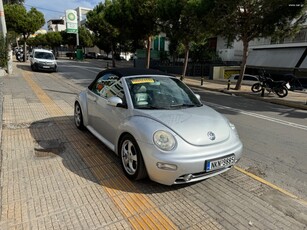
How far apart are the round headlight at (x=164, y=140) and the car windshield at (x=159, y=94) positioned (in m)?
0.74

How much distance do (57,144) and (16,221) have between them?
240 cm

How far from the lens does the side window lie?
431cm

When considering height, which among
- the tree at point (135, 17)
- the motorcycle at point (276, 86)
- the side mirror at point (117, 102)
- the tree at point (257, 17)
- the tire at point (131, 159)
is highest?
the tree at point (135, 17)

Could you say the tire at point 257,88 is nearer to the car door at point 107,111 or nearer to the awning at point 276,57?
the awning at point 276,57

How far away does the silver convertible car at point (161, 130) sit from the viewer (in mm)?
3162

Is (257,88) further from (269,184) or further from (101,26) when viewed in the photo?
(101,26)

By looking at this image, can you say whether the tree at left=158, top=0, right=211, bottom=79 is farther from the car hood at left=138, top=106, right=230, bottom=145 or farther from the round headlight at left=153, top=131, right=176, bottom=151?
the round headlight at left=153, top=131, right=176, bottom=151

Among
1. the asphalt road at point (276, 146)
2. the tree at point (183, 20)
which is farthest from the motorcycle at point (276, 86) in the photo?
the tree at point (183, 20)

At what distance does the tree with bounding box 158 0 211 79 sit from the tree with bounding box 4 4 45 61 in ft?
50.6

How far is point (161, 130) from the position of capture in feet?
10.8

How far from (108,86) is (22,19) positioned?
26.7 meters

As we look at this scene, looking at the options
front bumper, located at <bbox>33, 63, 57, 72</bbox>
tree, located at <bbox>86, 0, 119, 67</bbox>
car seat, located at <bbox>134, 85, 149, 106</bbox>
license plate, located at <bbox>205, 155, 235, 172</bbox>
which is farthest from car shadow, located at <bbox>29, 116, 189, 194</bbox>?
tree, located at <bbox>86, 0, 119, 67</bbox>

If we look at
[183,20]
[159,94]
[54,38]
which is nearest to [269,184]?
[159,94]

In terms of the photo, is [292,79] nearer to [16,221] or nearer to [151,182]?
[151,182]
